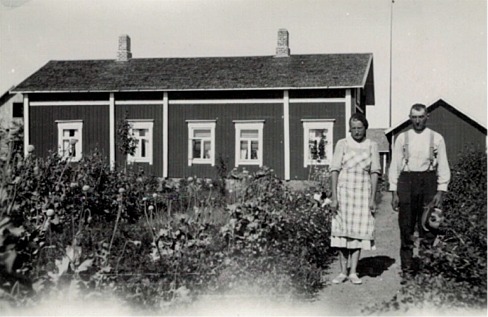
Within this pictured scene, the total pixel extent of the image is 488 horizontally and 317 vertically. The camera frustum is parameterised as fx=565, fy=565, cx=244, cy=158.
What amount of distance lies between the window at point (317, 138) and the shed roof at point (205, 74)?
1404 millimetres

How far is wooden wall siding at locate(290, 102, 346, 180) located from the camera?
20.1 meters

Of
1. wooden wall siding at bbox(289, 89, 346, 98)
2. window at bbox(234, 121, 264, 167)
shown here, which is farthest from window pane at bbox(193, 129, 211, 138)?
wooden wall siding at bbox(289, 89, 346, 98)

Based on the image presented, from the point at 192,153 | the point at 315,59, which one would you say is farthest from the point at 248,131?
the point at 315,59

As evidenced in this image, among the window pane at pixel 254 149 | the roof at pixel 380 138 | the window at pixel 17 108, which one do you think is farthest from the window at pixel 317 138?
the window at pixel 17 108

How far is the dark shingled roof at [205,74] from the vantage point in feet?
66.4

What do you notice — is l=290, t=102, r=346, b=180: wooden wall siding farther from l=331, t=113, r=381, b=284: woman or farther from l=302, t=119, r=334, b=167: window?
l=331, t=113, r=381, b=284: woman

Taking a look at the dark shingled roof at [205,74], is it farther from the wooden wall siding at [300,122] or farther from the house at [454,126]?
the house at [454,126]

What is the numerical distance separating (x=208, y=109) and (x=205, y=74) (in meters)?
1.47

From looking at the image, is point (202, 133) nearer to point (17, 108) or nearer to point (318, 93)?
point (318, 93)

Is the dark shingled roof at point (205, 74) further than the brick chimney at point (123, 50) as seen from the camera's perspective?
No

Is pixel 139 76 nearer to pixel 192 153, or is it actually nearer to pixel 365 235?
pixel 192 153

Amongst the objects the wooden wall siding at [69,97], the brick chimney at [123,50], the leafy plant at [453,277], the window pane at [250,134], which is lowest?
the leafy plant at [453,277]

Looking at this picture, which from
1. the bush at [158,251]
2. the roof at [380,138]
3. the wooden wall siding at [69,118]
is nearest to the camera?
the bush at [158,251]

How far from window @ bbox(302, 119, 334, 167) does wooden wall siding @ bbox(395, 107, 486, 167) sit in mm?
3862
